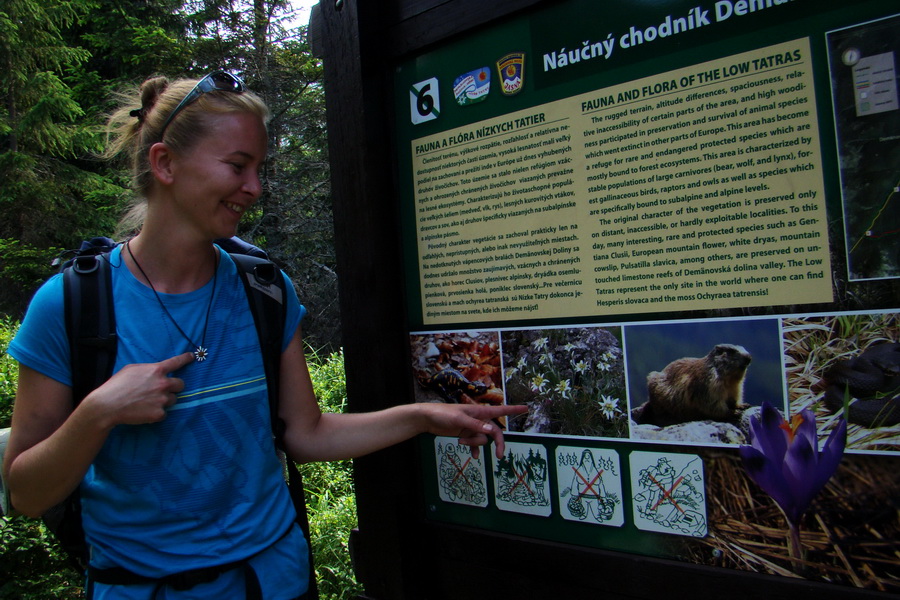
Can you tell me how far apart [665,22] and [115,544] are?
6.44 ft

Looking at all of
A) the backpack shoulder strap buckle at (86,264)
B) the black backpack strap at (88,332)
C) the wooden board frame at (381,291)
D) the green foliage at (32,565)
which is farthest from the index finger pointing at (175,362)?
the green foliage at (32,565)

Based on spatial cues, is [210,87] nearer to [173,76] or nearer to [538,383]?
[538,383]

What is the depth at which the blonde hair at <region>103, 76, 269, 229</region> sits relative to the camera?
179cm

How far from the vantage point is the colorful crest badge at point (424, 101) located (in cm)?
226

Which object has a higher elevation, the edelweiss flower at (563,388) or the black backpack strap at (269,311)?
the black backpack strap at (269,311)

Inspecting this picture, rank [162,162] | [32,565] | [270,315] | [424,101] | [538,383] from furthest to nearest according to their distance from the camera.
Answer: [32,565]
[424,101]
[538,383]
[270,315]
[162,162]

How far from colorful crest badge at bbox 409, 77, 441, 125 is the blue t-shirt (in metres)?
0.96

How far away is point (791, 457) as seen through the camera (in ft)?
5.22

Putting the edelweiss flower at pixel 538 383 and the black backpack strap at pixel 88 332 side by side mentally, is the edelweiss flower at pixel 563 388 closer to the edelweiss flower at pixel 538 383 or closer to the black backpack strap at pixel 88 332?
the edelweiss flower at pixel 538 383

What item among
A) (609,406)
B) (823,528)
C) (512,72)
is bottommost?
(823,528)

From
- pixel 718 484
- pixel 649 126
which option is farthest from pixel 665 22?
pixel 718 484

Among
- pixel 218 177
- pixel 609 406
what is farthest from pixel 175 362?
pixel 609 406

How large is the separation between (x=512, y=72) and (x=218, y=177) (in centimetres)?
95

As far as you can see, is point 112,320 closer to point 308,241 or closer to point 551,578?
point 551,578
